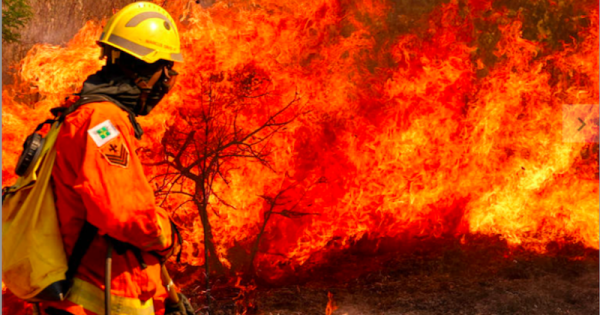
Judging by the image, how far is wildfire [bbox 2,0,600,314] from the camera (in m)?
8.29

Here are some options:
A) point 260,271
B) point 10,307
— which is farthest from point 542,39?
point 10,307

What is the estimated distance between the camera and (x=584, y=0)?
34.8 feet

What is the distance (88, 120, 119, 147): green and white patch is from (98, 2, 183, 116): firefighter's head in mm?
373

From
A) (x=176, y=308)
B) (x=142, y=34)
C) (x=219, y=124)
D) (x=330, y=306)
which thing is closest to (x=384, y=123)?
(x=219, y=124)

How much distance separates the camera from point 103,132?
245cm

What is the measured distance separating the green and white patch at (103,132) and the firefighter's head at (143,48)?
0.37 m

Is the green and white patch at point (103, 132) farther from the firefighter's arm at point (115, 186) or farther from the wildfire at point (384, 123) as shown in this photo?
the wildfire at point (384, 123)

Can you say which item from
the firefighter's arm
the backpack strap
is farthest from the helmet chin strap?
the backpack strap

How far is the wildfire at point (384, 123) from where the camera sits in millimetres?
8289

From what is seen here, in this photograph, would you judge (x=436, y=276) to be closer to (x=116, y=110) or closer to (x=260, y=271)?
(x=260, y=271)

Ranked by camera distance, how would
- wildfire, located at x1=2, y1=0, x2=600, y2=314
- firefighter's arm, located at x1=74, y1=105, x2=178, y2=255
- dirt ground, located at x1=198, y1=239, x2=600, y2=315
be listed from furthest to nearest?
dirt ground, located at x1=198, y1=239, x2=600, y2=315 → wildfire, located at x1=2, y1=0, x2=600, y2=314 → firefighter's arm, located at x1=74, y1=105, x2=178, y2=255

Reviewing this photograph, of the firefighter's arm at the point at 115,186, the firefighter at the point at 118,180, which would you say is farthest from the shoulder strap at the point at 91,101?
the firefighter's arm at the point at 115,186

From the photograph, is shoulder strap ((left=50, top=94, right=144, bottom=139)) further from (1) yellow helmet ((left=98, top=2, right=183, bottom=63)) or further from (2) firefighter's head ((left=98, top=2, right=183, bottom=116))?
(1) yellow helmet ((left=98, top=2, right=183, bottom=63))

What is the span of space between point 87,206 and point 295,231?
7.27 m
